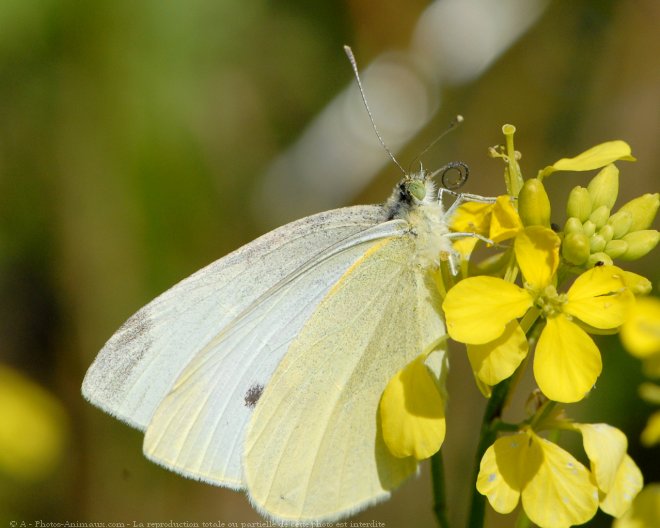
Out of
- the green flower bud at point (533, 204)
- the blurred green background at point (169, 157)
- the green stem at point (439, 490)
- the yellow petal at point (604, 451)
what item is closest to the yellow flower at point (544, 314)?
the green flower bud at point (533, 204)

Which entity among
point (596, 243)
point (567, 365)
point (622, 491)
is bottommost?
point (622, 491)

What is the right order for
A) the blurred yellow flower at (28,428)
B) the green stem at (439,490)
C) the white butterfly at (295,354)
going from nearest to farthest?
the green stem at (439,490), the white butterfly at (295,354), the blurred yellow flower at (28,428)

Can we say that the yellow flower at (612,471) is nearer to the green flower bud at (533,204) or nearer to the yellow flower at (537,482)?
the yellow flower at (537,482)

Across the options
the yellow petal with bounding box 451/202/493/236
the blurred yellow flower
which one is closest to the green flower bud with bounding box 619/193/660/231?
the yellow petal with bounding box 451/202/493/236

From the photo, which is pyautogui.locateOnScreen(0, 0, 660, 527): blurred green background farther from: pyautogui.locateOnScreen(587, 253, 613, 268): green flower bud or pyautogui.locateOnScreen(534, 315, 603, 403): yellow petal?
pyautogui.locateOnScreen(534, 315, 603, 403): yellow petal

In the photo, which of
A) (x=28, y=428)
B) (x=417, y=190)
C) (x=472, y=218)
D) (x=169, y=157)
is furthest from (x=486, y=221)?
(x=28, y=428)

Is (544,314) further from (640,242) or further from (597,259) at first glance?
(640,242)
